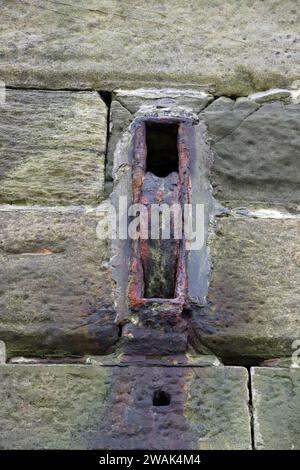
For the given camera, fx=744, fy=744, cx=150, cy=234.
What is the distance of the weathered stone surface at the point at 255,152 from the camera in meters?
1.59

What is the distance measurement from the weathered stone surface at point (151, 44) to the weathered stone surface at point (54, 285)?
37 centimetres

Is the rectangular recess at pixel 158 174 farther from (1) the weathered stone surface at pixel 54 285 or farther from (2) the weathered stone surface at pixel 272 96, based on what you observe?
(2) the weathered stone surface at pixel 272 96

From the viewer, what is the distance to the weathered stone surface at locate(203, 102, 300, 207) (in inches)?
62.7

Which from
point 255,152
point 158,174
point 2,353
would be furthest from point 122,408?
point 255,152

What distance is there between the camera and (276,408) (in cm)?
136

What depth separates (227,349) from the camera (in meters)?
1.43

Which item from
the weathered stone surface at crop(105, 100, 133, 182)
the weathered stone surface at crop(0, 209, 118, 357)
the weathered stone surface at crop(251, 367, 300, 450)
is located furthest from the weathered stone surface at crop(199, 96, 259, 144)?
the weathered stone surface at crop(251, 367, 300, 450)

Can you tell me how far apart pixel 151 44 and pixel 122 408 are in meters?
0.86

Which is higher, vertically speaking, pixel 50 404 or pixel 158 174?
pixel 158 174

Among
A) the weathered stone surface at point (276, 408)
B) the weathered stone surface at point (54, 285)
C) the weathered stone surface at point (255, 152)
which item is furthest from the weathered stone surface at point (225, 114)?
the weathered stone surface at point (276, 408)

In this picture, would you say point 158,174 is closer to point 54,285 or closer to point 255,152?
point 255,152

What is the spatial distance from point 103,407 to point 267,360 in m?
0.33
